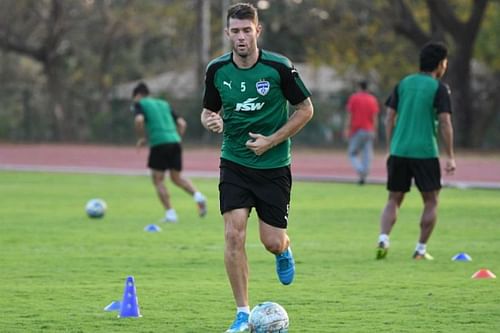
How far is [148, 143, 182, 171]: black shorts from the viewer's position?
17.6 meters

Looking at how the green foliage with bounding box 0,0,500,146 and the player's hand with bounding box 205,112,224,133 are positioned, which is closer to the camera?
the player's hand with bounding box 205,112,224,133

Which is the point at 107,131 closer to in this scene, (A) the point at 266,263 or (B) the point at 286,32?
(B) the point at 286,32

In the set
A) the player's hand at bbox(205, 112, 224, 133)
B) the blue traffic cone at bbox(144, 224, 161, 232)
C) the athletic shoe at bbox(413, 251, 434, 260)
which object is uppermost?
the player's hand at bbox(205, 112, 224, 133)

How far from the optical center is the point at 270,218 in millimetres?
8680

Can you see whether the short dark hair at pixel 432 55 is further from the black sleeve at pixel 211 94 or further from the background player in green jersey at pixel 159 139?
the background player in green jersey at pixel 159 139

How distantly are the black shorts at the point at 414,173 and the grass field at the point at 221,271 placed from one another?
799mm

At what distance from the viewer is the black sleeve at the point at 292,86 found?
8602 mm

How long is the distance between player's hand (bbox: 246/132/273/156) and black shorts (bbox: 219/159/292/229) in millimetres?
223

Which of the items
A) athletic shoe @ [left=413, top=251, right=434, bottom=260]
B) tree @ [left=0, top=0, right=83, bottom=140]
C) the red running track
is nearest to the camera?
athletic shoe @ [left=413, top=251, right=434, bottom=260]

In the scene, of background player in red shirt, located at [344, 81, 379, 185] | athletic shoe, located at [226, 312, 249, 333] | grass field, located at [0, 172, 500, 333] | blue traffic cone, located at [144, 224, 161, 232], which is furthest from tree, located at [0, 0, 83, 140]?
athletic shoe, located at [226, 312, 249, 333]

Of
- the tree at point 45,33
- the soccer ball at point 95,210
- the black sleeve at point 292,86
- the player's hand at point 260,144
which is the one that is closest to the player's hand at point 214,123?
the player's hand at point 260,144

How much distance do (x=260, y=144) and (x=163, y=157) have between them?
928 cm

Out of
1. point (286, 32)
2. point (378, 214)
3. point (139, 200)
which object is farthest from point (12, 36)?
point (378, 214)

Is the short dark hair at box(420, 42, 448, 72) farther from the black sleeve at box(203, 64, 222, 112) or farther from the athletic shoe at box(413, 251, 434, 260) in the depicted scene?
the black sleeve at box(203, 64, 222, 112)
